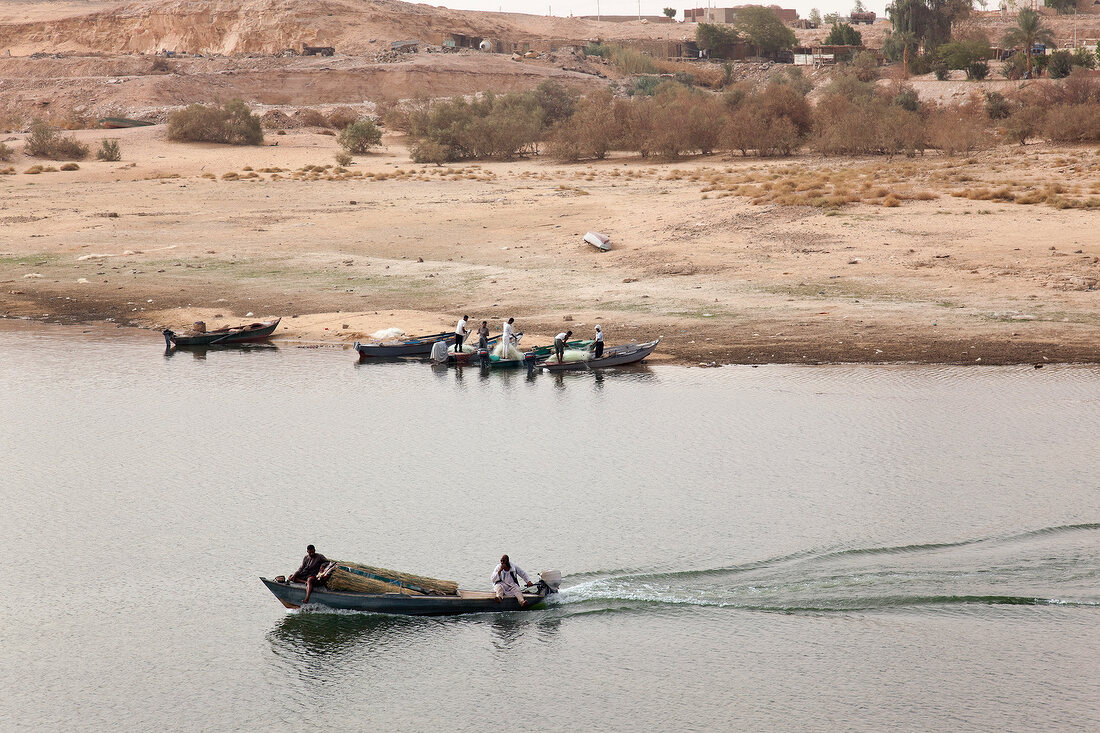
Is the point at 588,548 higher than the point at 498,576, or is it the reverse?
the point at 498,576

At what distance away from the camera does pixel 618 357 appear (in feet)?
96.3

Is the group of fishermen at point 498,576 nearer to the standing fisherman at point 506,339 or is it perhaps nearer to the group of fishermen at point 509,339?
the group of fishermen at point 509,339

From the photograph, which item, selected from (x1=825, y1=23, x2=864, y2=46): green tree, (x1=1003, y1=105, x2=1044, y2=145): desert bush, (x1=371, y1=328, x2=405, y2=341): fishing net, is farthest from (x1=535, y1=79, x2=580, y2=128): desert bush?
(x1=825, y1=23, x2=864, y2=46): green tree

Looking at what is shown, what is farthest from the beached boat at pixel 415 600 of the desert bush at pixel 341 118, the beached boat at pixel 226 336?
the desert bush at pixel 341 118

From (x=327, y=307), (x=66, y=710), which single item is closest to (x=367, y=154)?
(x=327, y=307)

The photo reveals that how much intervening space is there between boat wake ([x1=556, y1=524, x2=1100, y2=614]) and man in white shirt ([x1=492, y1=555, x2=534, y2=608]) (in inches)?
26.7

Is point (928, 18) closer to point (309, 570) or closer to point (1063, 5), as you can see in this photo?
point (1063, 5)

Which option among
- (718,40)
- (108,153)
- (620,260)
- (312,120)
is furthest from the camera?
(718,40)

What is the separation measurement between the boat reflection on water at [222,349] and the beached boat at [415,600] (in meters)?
17.1

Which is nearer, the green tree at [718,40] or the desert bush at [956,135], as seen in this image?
the desert bush at [956,135]

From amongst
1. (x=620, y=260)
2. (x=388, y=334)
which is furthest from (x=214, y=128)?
(x=388, y=334)

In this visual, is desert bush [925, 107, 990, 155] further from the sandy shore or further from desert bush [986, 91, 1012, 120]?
desert bush [986, 91, 1012, 120]

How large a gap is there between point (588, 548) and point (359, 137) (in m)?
62.6

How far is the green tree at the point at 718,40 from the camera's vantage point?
13638cm
